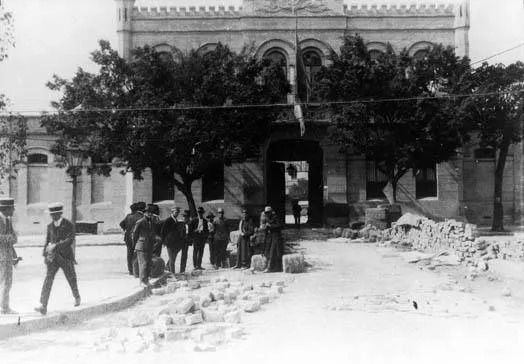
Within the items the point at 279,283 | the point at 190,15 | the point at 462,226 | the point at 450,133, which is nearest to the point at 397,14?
the point at 450,133

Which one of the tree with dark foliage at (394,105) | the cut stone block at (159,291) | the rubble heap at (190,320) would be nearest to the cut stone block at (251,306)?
the rubble heap at (190,320)

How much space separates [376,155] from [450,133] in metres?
3.10

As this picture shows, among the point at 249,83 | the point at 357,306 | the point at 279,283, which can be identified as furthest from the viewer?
the point at 249,83

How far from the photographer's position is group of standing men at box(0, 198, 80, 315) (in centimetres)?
769

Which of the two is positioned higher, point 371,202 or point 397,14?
point 397,14

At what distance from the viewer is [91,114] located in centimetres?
2030

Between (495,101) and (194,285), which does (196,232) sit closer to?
(194,285)

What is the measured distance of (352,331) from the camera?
6.85 m

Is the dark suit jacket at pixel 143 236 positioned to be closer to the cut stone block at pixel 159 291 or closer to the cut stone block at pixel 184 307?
the cut stone block at pixel 159 291

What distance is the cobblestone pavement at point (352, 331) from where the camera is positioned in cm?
585

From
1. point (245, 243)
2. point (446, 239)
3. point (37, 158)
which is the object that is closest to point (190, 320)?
point (245, 243)

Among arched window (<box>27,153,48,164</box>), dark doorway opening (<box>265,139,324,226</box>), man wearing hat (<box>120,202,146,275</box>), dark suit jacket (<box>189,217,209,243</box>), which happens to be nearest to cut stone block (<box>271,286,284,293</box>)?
man wearing hat (<box>120,202,146,275</box>)

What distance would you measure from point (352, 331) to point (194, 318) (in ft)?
6.83

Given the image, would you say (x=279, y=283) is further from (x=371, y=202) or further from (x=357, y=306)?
(x=371, y=202)
